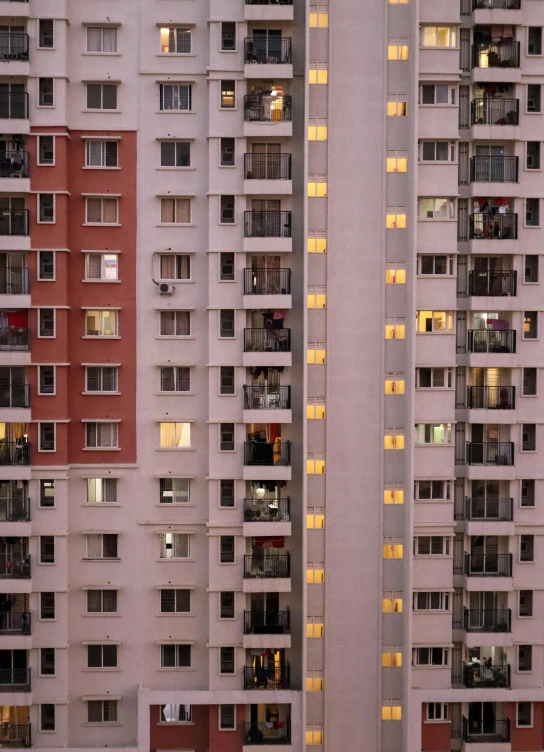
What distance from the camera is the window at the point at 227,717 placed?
70.1ft

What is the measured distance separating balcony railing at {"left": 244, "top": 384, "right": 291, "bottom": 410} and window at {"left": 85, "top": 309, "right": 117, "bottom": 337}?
453 cm

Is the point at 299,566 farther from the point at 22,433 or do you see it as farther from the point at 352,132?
the point at 352,132

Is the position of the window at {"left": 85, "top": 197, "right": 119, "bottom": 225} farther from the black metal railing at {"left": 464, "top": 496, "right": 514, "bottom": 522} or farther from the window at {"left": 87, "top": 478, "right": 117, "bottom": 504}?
the black metal railing at {"left": 464, "top": 496, "right": 514, "bottom": 522}

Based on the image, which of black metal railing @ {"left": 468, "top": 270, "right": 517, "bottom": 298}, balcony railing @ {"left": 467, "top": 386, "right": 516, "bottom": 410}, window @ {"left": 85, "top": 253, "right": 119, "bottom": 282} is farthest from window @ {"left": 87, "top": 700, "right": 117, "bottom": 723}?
black metal railing @ {"left": 468, "top": 270, "right": 517, "bottom": 298}

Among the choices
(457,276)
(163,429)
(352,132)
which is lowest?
(163,429)

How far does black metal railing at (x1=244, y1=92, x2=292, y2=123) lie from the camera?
20.8 m

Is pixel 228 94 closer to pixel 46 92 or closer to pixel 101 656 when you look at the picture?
pixel 46 92

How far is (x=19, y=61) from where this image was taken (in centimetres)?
2050

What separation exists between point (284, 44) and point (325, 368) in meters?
9.75

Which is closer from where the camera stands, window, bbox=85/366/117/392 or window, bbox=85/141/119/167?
window, bbox=85/141/119/167

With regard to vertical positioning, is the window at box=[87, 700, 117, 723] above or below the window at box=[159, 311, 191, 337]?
below

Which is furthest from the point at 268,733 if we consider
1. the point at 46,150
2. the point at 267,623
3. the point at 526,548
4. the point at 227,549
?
the point at 46,150

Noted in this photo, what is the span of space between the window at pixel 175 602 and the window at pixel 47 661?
11.6ft

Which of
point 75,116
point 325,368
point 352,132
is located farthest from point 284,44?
point 325,368
